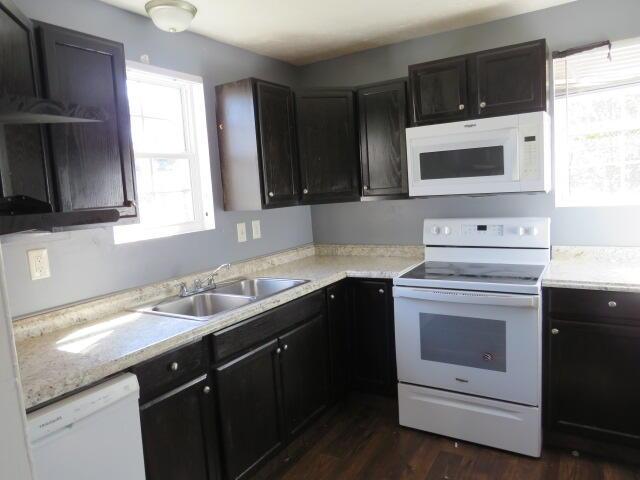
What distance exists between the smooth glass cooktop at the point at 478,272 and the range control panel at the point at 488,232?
13 cm

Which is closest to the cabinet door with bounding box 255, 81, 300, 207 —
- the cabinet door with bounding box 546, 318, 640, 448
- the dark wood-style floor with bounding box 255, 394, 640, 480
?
the dark wood-style floor with bounding box 255, 394, 640, 480

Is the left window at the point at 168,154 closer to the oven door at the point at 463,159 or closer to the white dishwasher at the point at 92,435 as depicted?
the white dishwasher at the point at 92,435

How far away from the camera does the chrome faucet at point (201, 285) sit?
2432 mm

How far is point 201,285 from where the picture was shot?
2.54 m

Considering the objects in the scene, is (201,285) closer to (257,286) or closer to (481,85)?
(257,286)

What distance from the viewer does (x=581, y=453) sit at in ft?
7.55

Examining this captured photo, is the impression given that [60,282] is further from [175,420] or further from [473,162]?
[473,162]

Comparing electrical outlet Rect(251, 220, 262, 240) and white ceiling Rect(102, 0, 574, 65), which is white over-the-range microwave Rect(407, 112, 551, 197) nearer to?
white ceiling Rect(102, 0, 574, 65)

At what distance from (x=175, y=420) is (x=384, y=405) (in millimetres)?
1544

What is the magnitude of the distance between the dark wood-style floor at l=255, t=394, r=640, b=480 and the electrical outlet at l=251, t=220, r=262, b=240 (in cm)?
→ 126

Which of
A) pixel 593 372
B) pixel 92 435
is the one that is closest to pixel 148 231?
pixel 92 435

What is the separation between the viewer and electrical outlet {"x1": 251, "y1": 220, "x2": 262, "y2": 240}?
3070 millimetres

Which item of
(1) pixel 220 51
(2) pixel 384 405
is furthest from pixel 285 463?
(1) pixel 220 51

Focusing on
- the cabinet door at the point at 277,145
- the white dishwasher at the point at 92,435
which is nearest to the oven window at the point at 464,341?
the cabinet door at the point at 277,145
